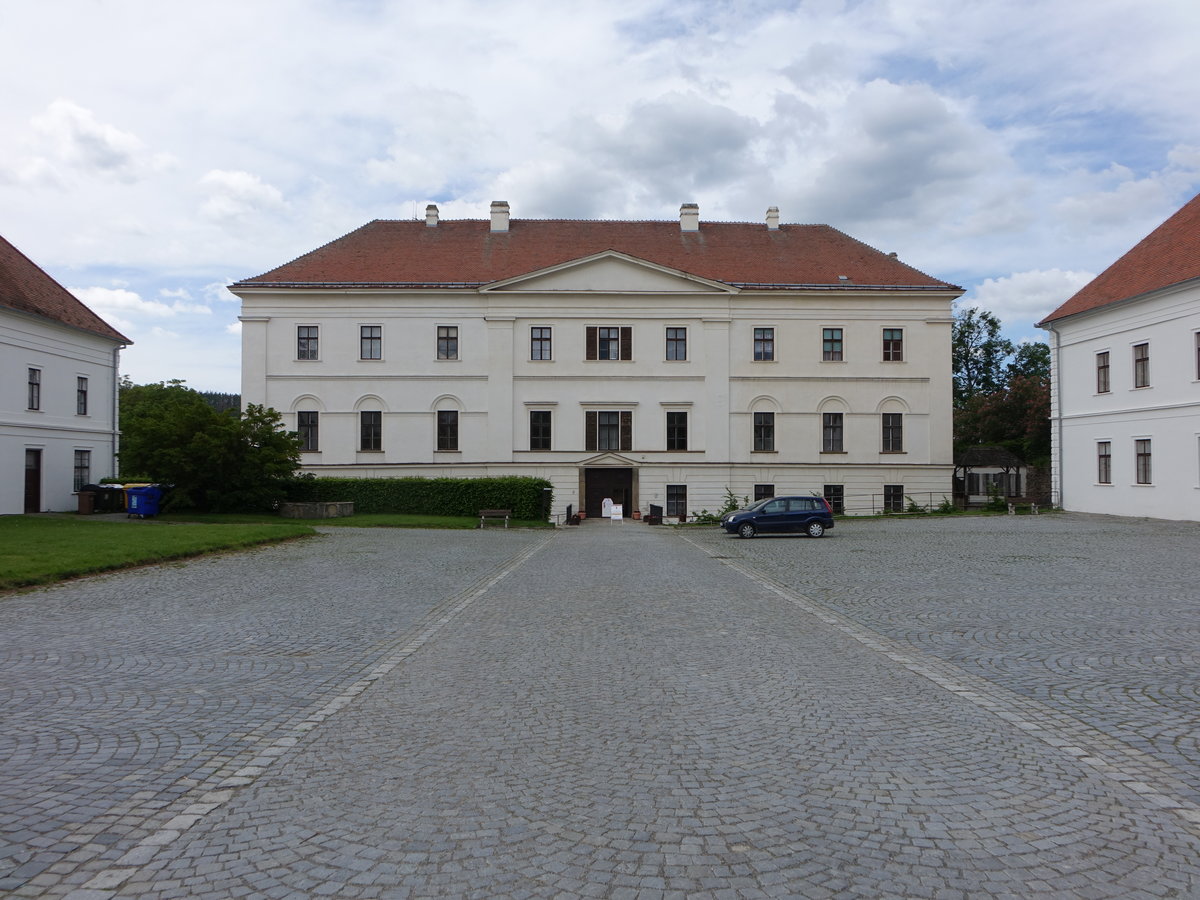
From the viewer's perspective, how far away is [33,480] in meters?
38.5

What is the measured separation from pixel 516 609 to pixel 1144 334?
32.2 metres

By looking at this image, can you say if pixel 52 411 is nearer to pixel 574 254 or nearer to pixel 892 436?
pixel 574 254

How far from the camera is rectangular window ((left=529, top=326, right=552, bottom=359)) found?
4872 centimetres

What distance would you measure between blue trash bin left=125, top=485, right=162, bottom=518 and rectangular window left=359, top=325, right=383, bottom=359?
14.8 meters

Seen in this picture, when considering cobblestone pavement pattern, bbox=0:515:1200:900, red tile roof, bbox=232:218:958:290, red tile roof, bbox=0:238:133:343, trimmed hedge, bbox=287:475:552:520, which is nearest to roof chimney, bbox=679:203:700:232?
red tile roof, bbox=232:218:958:290

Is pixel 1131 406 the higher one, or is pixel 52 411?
pixel 52 411

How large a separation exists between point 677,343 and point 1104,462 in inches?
799

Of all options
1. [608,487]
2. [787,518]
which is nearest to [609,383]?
[608,487]

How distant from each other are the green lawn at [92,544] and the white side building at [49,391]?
20.0 ft

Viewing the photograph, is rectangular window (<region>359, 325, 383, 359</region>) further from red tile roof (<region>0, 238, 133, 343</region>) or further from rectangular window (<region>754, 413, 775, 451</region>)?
rectangular window (<region>754, 413, 775, 451</region>)

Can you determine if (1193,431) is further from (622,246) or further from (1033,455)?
(1033,455)

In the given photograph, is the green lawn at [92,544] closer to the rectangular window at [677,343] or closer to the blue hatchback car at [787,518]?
the blue hatchback car at [787,518]

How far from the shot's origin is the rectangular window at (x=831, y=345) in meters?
49.5

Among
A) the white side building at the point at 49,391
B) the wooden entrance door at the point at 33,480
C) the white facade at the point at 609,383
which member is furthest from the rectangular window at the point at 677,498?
the wooden entrance door at the point at 33,480
